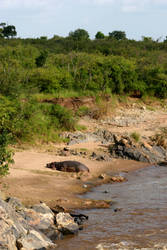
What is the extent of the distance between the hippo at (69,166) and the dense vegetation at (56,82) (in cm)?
190

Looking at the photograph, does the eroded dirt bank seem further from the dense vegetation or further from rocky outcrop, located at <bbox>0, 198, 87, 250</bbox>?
rocky outcrop, located at <bbox>0, 198, 87, 250</bbox>

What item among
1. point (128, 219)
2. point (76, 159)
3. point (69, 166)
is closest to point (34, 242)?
point (128, 219)

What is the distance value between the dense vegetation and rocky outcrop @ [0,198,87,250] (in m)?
6.38

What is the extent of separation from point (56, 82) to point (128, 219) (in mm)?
13718

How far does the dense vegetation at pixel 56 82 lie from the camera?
18.1 metres

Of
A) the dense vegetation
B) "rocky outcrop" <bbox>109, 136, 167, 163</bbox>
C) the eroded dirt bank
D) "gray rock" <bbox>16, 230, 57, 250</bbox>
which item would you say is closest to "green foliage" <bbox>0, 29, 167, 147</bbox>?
the dense vegetation

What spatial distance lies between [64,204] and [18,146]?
21.5 ft

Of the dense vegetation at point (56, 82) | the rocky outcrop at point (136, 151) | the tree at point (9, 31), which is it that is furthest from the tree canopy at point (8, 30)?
the rocky outcrop at point (136, 151)

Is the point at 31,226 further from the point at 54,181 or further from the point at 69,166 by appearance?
the point at 69,166

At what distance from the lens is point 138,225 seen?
9.85 m

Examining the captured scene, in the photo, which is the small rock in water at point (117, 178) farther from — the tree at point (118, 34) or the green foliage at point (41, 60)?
the tree at point (118, 34)

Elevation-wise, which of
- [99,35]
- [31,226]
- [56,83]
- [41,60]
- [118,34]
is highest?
[118,34]

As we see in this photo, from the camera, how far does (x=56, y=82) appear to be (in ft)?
75.1

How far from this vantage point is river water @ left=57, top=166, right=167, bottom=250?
28.6 ft
